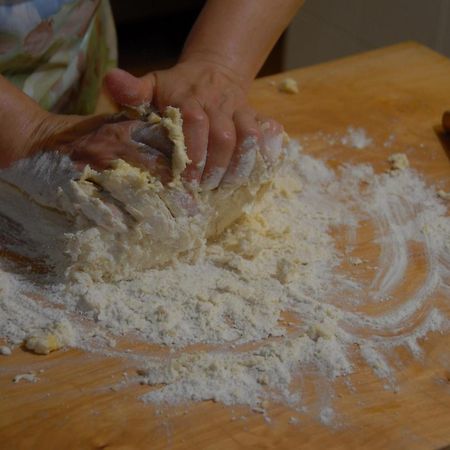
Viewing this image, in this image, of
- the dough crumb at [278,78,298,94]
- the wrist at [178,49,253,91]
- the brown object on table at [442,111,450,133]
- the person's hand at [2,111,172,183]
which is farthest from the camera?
the dough crumb at [278,78,298,94]

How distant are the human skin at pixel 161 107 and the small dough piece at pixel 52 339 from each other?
0.69 ft

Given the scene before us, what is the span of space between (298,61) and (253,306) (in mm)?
1726

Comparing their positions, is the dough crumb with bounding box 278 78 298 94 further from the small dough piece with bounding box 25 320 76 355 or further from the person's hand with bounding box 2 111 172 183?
the small dough piece with bounding box 25 320 76 355

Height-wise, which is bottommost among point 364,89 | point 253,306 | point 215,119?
point 253,306

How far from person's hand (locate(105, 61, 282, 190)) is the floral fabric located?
9.8 inches

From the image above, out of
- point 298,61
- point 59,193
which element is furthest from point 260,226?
point 298,61

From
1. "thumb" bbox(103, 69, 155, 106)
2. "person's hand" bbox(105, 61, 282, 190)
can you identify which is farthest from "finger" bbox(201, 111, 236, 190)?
"thumb" bbox(103, 69, 155, 106)

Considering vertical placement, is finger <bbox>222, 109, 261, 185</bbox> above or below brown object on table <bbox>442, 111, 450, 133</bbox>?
below

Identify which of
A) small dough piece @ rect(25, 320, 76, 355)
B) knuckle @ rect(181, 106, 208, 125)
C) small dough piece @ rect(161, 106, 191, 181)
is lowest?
small dough piece @ rect(25, 320, 76, 355)

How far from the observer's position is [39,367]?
882 millimetres

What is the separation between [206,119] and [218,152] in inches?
1.9

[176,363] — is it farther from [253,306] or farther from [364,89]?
[364,89]

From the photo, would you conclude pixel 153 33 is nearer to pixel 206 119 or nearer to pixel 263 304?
pixel 206 119

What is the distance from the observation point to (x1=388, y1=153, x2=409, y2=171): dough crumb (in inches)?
49.4
